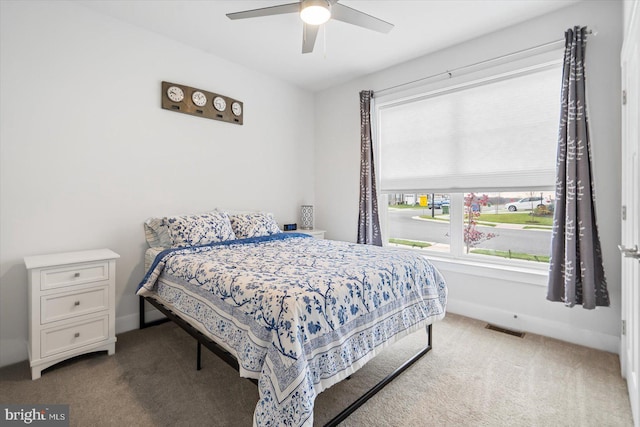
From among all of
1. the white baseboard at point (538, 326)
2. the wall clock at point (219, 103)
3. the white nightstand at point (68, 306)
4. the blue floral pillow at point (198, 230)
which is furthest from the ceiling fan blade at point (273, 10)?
the white baseboard at point (538, 326)

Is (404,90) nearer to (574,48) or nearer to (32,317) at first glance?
(574,48)

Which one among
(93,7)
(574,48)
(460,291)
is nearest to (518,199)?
(460,291)

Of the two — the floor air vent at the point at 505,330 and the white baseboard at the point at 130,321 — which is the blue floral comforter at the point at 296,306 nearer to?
the white baseboard at the point at 130,321

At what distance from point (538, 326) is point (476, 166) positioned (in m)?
1.54

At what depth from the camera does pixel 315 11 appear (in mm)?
1982

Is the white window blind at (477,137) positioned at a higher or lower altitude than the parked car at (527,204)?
higher

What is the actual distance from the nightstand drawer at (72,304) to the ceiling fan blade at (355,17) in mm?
2555

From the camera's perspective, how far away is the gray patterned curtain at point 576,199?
231 cm

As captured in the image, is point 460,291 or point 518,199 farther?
point 460,291

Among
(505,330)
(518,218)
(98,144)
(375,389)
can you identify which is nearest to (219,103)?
(98,144)

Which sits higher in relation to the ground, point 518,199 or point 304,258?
point 518,199

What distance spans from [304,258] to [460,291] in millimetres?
1889

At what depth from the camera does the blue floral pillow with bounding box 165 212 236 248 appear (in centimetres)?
266

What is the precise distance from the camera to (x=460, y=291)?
318 cm
